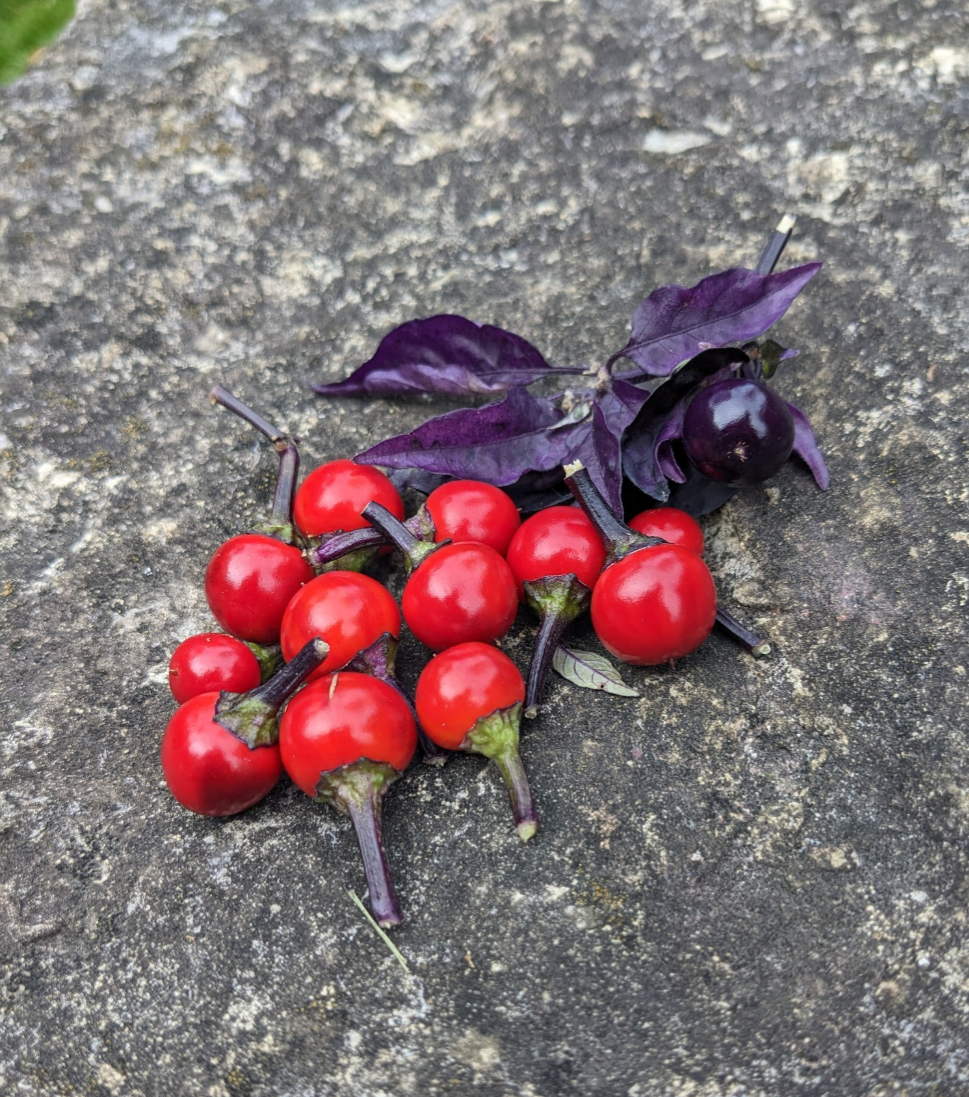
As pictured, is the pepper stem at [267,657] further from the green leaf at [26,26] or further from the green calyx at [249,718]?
the green leaf at [26,26]

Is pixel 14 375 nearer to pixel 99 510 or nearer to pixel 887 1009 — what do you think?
pixel 99 510

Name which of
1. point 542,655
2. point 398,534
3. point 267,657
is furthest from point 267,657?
point 542,655

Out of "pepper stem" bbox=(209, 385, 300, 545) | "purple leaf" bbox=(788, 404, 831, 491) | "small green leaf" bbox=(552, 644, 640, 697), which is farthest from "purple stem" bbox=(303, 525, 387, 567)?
"purple leaf" bbox=(788, 404, 831, 491)

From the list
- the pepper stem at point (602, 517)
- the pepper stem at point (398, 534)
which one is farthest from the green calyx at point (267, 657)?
the pepper stem at point (602, 517)

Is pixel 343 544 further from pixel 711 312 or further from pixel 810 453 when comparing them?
pixel 810 453

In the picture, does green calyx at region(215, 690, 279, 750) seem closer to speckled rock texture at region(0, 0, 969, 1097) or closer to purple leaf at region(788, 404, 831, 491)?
speckled rock texture at region(0, 0, 969, 1097)

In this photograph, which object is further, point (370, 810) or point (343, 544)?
point (343, 544)

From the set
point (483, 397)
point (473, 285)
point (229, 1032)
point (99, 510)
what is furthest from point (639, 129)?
point (229, 1032)
